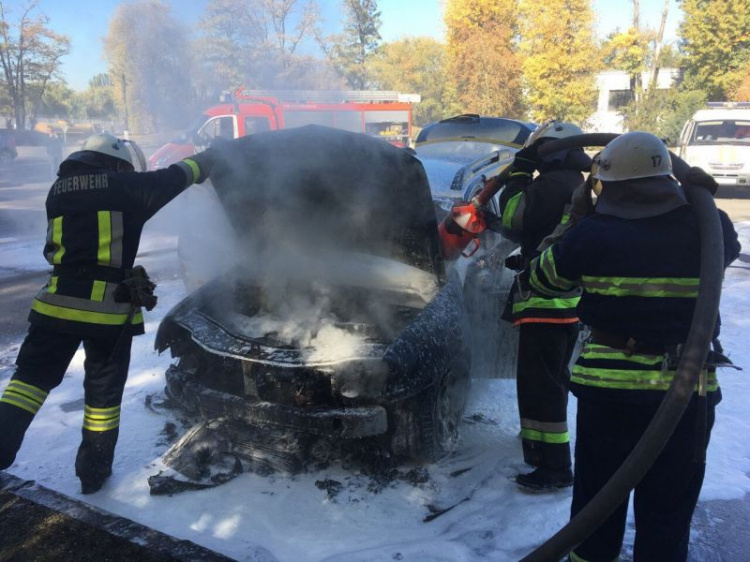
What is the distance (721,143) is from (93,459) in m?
16.3

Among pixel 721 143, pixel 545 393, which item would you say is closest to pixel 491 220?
pixel 545 393

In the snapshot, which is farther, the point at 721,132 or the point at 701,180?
the point at 721,132

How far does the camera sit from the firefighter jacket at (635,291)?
6.16 ft

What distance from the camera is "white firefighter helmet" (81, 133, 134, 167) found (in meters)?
3.11

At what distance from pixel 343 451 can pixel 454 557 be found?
0.89 meters

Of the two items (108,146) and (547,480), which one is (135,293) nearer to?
(108,146)

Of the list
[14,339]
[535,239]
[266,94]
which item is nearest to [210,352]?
[535,239]

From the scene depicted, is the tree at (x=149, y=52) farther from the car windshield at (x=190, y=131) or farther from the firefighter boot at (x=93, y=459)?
the firefighter boot at (x=93, y=459)

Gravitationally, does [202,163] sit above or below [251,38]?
below

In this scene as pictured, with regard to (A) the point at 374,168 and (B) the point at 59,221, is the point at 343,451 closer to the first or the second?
(A) the point at 374,168

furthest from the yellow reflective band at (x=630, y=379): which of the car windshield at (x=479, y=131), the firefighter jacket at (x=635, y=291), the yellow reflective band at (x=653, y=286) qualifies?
the car windshield at (x=479, y=131)

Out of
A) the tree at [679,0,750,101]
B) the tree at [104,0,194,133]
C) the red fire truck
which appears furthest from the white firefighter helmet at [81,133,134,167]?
the tree at [679,0,750,101]

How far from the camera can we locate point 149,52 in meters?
7.40

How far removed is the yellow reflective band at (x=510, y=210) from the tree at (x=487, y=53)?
81.3ft
